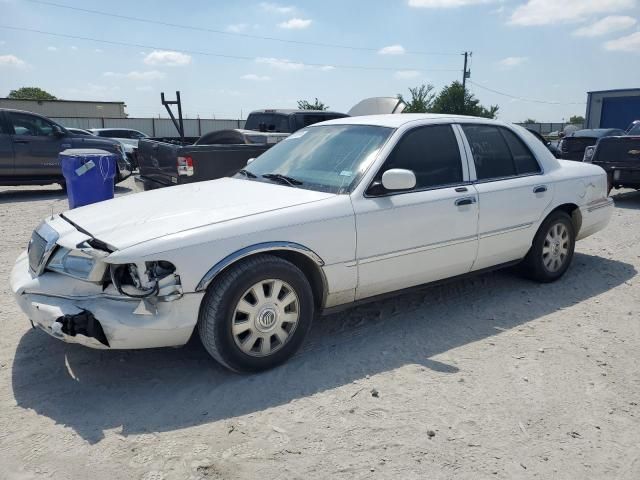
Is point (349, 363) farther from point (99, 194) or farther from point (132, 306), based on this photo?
point (99, 194)

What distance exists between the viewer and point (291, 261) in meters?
3.64

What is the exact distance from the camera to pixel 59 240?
11.3ft

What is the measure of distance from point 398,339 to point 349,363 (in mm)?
545

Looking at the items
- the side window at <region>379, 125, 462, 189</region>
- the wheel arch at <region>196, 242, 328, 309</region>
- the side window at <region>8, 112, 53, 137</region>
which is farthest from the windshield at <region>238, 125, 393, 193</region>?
the side window at <region>8, 112, 53, 137</region>

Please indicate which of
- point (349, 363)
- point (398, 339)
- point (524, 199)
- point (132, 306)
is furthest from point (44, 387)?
point (524, 199)

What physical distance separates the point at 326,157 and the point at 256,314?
1.49 metres

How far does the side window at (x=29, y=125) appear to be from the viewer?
1097 centimetres

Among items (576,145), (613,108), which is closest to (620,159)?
(576,145)

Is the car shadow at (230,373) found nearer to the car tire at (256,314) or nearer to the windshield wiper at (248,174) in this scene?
the car tire at (256,314)

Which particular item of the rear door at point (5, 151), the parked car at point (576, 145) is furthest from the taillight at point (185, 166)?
the parked car at point (576, 145)

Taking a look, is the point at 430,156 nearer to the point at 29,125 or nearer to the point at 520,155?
the point at 520,155

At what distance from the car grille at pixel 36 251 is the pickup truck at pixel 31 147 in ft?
26.8

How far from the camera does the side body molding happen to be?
3.15 meters

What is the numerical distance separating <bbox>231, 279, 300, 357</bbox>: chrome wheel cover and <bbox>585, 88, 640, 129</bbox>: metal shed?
32.1 meters
